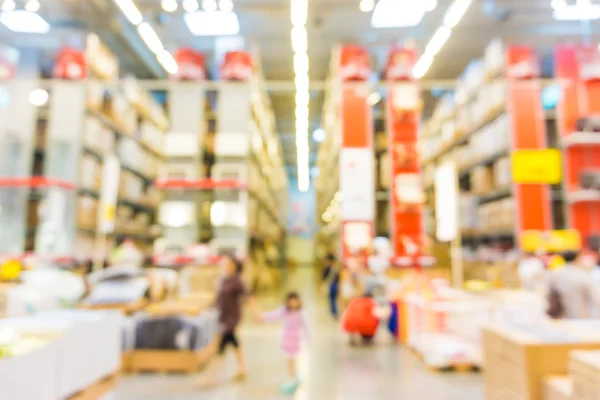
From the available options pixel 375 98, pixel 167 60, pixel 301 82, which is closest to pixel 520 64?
pixel 375 98

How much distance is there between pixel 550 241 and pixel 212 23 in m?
9.08

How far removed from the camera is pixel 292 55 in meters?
12.9

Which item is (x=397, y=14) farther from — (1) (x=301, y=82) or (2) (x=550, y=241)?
(2) (x=550, y=241)

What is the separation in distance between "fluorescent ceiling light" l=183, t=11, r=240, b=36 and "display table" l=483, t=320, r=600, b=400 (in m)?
9.59

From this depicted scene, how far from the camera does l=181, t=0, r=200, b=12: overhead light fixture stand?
916 cm

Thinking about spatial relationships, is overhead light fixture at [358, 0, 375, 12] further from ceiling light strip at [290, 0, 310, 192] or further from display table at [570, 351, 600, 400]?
display table at [570, 351, 600, 400]

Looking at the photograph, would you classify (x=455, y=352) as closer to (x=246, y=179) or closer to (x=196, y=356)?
(x=196, y=356)

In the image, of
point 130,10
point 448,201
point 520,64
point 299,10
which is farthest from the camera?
point 130,10

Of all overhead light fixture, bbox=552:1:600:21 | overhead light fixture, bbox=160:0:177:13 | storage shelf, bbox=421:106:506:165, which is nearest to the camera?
storage shelf, bbox=421:106:506:165

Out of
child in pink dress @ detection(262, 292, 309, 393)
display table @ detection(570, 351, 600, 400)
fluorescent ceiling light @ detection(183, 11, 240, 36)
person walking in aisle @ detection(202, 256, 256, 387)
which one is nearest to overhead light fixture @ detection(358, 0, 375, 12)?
fluorescent ceiling light @ detection(183, 11, 240, 36)

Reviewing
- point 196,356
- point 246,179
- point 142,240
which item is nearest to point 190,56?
point 246,179

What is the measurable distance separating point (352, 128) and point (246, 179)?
2.29m

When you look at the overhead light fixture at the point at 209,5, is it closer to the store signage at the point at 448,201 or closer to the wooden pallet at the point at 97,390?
the store signage at the point at 448,201

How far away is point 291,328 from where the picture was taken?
403 cm
